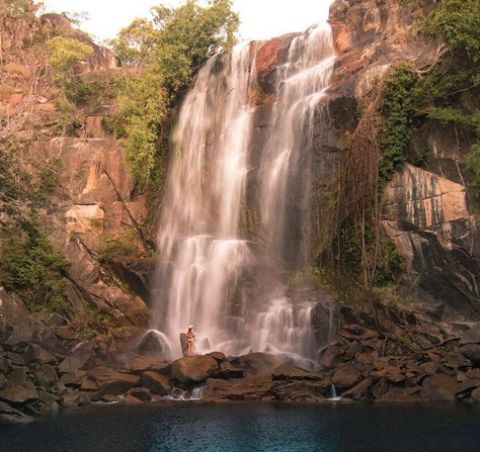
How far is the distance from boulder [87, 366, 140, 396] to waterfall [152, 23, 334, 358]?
4.07m

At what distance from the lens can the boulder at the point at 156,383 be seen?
18125 mm

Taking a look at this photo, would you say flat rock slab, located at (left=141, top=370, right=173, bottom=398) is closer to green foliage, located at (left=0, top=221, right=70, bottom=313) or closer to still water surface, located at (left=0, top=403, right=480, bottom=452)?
still water surface, located at (left=0, top=403, right=480, bottom=452)

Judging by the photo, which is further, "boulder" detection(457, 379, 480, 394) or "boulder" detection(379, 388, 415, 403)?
"boulder" detection(379, 388, 415, 403)

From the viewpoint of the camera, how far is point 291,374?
17938 millimetres

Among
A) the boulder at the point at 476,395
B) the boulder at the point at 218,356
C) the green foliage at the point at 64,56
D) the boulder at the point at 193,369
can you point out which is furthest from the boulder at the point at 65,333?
the green foliage at the point at 64,56

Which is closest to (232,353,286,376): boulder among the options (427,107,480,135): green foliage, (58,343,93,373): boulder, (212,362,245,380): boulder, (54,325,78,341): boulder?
(212,362,245,380): boulder

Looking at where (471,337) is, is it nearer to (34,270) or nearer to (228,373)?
(228,373)

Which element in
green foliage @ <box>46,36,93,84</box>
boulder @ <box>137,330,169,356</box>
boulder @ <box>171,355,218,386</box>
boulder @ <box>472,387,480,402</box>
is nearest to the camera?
boulder @ <box>472,387,480,402</box>

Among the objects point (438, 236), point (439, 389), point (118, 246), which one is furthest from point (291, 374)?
point (118, 246)

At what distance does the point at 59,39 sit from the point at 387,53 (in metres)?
21.5

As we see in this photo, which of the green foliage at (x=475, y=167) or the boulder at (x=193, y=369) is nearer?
the boulder at (x=193, y=369)

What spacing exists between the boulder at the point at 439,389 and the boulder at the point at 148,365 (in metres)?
8.00

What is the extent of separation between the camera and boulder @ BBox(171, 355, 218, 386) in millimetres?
18047

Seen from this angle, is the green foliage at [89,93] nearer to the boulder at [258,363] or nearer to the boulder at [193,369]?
the boulder at [193,369]
